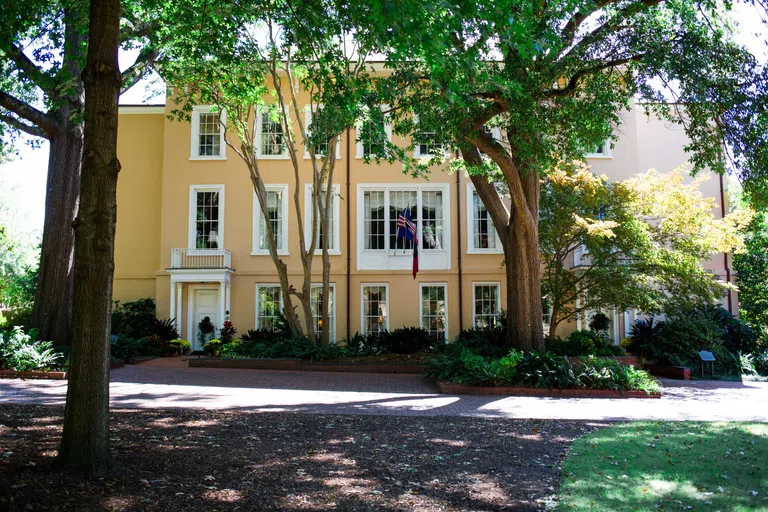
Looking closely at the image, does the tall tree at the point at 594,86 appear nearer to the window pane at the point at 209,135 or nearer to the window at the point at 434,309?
the window at the point at 434,309

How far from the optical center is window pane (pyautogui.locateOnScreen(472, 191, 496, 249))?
864 inches

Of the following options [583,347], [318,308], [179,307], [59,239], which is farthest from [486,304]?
[59,239]

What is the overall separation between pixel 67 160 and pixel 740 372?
18.6 meters

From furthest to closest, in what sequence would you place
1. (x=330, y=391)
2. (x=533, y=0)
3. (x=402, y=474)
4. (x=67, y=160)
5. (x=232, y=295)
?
1. (x=232, y=295)
2. (x=67, y=160)
3. (x=330, y=391)
4. (x=533, y=0)
5. (x=402, y=474)

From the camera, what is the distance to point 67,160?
15742 mm

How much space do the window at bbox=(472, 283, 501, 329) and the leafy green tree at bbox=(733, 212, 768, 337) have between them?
11214 millimetres

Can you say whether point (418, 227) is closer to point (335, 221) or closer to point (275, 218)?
point (335, 221)

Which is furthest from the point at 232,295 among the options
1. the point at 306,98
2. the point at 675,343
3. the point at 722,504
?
the point at 722,504

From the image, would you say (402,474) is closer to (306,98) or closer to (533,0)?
(533,0)

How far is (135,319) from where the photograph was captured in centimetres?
2097

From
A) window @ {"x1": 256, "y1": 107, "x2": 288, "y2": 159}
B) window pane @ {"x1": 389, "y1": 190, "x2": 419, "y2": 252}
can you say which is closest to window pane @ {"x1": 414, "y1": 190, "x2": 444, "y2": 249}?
window pane @ {"x1": 389, "y1": 190, "x2": 419, "y2": 252}

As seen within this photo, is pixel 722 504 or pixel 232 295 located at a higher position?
pixel 232 295

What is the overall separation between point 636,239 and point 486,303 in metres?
6.52

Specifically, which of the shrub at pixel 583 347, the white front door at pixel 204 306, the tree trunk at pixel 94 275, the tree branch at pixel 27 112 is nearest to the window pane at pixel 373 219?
the white front door at pixel 204 306
